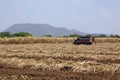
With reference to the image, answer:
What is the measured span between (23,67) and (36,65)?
58 centimetres

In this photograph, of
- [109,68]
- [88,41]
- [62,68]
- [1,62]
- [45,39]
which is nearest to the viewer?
[109,68]

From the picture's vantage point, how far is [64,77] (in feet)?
38.2

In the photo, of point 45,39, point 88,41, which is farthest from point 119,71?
point 45,39

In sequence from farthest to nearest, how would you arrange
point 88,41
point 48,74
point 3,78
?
point 88,41
point 48,74
point 3,78

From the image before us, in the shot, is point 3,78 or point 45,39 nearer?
point 3,78

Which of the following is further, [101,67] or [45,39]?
[45,39]

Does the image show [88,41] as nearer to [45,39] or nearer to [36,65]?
[45,39]

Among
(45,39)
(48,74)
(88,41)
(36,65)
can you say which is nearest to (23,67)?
(36,65)

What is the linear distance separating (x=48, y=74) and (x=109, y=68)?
2442mm

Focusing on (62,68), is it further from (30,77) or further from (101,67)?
(30,77)

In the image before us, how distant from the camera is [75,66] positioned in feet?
47.2

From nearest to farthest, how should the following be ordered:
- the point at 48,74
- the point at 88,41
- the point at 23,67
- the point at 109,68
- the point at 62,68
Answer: the point at 48,74 < the point at 109,68 < the point at 62,68 < the point at 23,67 < the point at 88,41

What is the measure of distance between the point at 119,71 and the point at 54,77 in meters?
2.55

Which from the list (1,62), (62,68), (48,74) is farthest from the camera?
(1,62)
